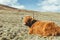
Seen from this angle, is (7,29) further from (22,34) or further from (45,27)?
(45,27)

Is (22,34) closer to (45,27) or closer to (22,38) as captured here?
(22,38)

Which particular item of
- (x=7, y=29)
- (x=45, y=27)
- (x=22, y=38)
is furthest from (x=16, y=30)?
(x=45, y=27)

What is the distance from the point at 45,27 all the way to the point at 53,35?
661 mm

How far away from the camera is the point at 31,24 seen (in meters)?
13.1

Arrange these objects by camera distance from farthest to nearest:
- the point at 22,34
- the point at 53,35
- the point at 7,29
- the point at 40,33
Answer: the point at 7,29 → the point at 22,34 → the point at 40,33 → the point at 53,35

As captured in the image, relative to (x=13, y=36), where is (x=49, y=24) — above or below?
above

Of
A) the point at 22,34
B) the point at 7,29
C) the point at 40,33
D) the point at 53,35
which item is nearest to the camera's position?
the point at 53,35

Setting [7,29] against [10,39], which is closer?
[10,39]

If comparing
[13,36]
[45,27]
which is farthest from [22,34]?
[45,27]

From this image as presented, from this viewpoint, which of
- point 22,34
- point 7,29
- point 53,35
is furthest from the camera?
point 7,29

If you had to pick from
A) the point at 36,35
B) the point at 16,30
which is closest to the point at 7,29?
the point at 16,30

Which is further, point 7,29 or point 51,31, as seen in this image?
point 7,29

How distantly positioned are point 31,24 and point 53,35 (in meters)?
2.83

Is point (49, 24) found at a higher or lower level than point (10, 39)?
higher
